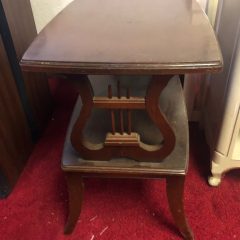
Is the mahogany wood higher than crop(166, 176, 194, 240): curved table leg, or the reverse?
the mahogany wood

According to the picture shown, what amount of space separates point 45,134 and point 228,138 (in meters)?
0.79

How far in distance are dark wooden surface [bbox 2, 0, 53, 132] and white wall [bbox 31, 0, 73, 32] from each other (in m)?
0.17

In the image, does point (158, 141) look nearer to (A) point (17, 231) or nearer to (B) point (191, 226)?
(B) point (191, 226)

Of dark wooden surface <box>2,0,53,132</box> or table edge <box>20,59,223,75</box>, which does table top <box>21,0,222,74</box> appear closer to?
table edge <box>20,59,223,75</box>

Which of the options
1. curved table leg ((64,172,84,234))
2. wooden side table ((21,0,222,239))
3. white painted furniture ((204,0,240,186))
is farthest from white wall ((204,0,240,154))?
curved table leg ((64,172,84,234))

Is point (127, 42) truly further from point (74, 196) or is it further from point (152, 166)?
point (74, 196)

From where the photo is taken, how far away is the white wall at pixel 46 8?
136 cm

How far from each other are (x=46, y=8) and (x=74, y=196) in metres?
0.90

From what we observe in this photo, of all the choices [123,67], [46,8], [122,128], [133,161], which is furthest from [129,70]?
[46,8]

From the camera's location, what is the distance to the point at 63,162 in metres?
0.80

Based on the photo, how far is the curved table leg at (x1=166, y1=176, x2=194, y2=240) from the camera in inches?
31.6

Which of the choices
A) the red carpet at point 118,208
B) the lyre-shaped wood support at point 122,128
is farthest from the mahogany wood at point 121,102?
the red carpet at point 118,208

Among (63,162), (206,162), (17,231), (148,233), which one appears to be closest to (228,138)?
(206,162)

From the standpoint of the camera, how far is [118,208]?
107 cm
